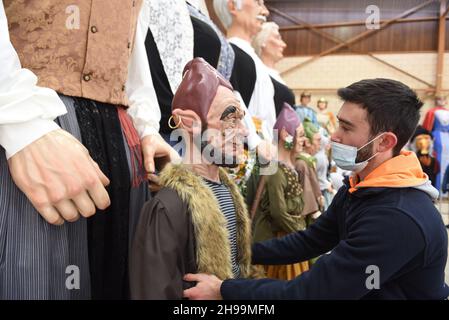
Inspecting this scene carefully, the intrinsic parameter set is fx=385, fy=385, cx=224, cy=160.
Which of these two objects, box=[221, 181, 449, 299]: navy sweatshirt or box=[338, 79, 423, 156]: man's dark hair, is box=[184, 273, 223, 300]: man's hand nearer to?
box=[221, 181, 449, 299]: navy sweatshirt

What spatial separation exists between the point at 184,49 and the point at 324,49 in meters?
Answer: 10.3

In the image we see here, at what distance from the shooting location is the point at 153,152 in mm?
1167

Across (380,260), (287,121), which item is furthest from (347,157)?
(287,121)

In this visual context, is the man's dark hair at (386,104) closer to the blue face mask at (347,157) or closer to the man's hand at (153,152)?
the blue face mask at (347,157)

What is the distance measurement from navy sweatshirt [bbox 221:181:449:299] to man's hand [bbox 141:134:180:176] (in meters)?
0.40

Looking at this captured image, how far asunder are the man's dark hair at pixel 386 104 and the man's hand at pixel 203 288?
2.47 feet

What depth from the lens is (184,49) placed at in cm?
178

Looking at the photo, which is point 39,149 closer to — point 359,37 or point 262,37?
point 262,37

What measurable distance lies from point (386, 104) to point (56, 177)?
107 cm

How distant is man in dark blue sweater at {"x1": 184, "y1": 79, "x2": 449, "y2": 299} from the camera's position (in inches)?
44.1

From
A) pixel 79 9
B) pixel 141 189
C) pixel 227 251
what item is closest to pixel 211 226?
pixel 227 251

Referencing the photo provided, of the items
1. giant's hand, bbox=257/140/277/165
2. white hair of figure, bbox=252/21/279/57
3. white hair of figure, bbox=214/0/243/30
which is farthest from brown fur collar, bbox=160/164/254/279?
white hair of figure, bbox=252/21/279/57

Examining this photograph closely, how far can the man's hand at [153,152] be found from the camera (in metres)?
1.15
